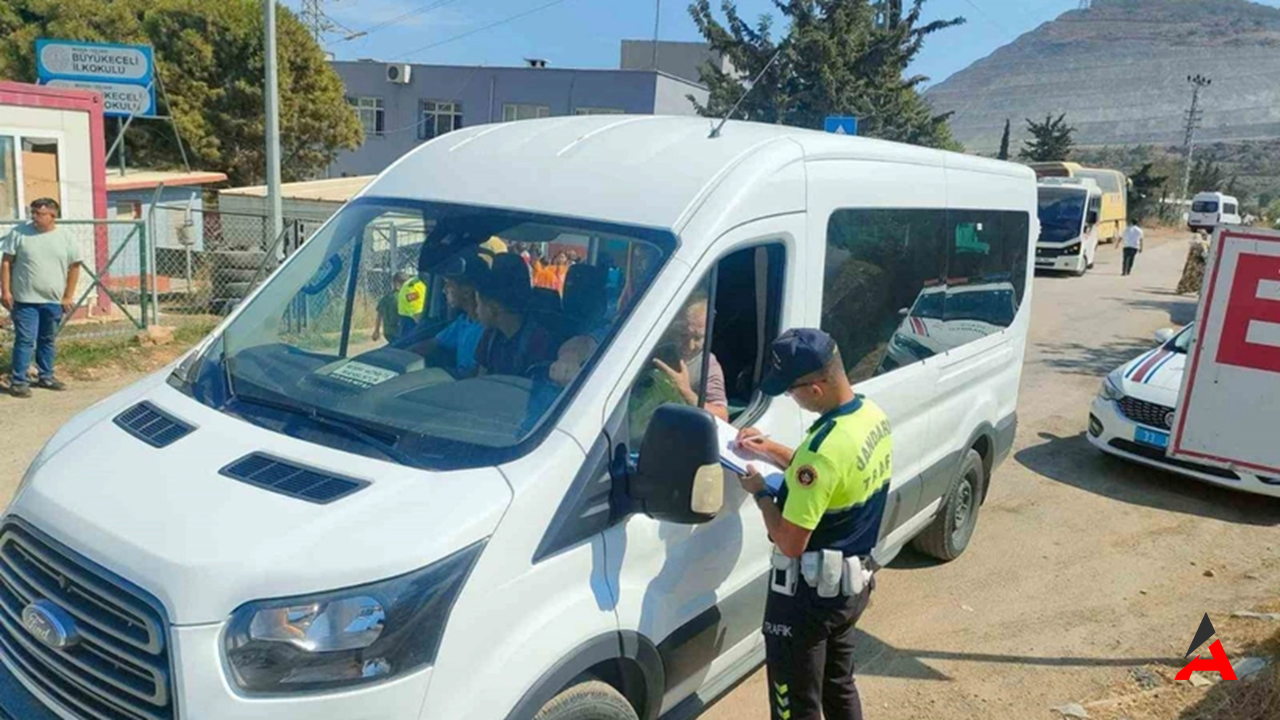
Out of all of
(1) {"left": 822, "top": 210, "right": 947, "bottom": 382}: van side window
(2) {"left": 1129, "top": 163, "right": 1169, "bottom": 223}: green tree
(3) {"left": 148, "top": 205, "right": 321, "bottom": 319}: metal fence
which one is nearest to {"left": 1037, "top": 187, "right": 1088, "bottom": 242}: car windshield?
(3) {"left": 148, "top": 205, "right": 321, "bottom": 319}: metal fence

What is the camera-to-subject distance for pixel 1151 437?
7617 millimetres

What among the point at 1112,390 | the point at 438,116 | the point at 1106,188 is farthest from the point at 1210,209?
the point at 1112,390

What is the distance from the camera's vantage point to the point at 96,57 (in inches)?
655

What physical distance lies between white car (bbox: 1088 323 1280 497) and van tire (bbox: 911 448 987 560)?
2.55 meters

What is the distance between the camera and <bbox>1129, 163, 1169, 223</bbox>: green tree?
56.0 meters

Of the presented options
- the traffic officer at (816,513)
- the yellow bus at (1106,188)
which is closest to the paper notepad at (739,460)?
the traffic officer at (816,513)

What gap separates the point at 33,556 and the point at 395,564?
3.48ft

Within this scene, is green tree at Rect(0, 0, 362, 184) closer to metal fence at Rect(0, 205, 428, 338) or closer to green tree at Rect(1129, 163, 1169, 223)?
metal fence at Rect(0, 205, 428, 338)

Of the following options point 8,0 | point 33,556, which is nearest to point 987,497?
point 33,556

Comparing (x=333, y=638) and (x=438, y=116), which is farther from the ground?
(x=438, y=116)

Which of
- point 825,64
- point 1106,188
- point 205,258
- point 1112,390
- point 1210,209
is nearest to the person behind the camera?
point 1112,390

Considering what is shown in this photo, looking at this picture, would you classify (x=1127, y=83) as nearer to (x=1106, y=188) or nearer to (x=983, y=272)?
(x=1106, y=188)

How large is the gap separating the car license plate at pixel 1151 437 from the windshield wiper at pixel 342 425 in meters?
6.98

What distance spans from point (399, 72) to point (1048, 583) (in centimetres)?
4178
